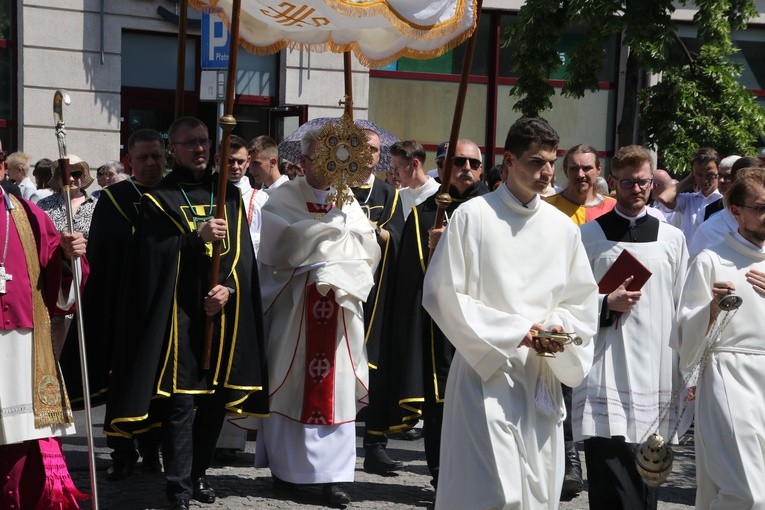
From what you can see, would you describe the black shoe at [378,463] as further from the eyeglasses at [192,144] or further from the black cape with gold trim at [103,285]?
the eyeglasses at [192,144]

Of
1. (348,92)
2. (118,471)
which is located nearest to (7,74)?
(348,92)

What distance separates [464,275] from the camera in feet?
19.3

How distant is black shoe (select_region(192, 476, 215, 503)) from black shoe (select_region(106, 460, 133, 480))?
0.75m

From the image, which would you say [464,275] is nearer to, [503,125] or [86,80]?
[86,80]

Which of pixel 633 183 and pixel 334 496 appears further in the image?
pixel 334 496

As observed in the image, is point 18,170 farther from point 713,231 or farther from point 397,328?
point 713,231

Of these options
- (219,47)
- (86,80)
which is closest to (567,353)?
(219,47)

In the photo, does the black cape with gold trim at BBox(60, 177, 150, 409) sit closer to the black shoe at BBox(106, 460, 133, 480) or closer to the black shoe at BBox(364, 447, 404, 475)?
the black shoe at BBox(106, 460, 133, 480)

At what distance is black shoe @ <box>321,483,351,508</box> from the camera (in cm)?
779

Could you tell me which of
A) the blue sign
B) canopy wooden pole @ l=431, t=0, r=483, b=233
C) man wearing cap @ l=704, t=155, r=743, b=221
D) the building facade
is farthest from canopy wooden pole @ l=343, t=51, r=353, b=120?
the building facade

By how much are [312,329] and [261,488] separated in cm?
103

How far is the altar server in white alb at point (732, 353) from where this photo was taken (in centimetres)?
622

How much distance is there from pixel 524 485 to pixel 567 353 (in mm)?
609

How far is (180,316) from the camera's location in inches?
295
